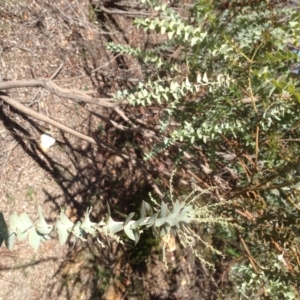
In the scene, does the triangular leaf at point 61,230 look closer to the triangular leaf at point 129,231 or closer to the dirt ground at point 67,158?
the triangular leaf at point 129,231

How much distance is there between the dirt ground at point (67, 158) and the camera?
2773 millimetres

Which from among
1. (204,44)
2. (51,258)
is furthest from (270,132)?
(51,258)

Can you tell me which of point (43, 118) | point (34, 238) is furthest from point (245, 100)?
point (34, 238)

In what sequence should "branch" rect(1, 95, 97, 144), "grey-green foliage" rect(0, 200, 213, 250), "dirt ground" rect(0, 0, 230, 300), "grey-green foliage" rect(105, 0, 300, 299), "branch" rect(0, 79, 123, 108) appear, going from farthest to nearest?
"dirt ground" rect(0, 0, 230, 300) < "branch" rect(1, 95, 97, 144) < "branch" rect(0, 79, 123, 108) < "grey-green foliage" rect(105, 0, 300, 299) < "grey-green foliage" rect(0, 200, 213, 250)

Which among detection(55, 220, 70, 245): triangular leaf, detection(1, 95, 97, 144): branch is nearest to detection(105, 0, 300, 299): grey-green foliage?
detection(1, 95, 97, 144): branch

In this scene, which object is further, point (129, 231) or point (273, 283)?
point (273, 283)

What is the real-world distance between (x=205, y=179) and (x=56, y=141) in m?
1.05

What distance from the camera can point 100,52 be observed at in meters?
3.25

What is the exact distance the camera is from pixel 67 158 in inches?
120

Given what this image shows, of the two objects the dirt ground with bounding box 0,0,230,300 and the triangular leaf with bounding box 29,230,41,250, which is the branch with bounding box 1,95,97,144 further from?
the triangular leaf with bounding box 29,230,41,250

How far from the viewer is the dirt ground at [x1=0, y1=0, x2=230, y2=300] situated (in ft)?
9.10

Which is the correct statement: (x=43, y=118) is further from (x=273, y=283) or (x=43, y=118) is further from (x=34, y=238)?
(x=273, y=283)

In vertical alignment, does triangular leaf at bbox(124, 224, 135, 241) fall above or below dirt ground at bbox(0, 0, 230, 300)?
above

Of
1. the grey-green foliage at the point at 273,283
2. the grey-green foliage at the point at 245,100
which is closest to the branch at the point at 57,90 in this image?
the grey-green foliage at the point at 245,100
